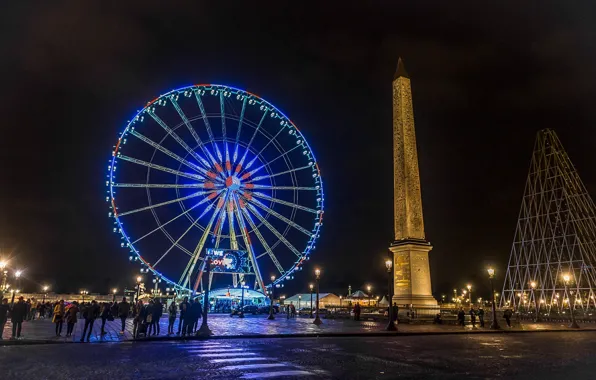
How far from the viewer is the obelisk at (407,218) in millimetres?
32219

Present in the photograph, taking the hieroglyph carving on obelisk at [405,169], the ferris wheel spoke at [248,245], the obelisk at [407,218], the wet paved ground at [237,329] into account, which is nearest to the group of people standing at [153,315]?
the wet paved ground at [237,329]

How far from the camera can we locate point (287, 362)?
11.7 metres

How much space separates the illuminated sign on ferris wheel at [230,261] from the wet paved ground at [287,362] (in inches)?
1106

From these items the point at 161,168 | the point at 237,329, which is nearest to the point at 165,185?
the point at 161,168

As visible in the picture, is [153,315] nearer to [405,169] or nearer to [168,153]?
[168,153]

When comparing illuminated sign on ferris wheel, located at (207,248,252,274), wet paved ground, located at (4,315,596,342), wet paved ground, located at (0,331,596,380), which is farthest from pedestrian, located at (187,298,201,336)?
illuminated sign on ferris wheel, located at (207,248,252,274)

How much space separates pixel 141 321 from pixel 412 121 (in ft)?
81.1

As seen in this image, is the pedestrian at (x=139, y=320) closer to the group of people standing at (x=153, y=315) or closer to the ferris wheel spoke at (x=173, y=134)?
the group of people standing at (x=153, y=315)

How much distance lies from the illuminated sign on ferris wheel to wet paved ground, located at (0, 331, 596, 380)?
2810cm

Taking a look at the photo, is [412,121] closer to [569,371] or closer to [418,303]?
[418,303]

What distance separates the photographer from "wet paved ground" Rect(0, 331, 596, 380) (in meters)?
9.77

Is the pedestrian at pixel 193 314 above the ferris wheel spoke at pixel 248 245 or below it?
below

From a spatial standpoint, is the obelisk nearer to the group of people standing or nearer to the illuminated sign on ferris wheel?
the group of people standing

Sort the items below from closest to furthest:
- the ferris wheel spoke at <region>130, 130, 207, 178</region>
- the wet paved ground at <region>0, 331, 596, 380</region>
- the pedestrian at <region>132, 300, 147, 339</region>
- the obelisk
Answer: the wet paved ground at <region>0, 331, 596, 380</region>
the pedestrian at <region>132, 300, 147, 339</region>
the obelisk
the ferris wheel spoke at <region>130, 130, 207, 178</region>
